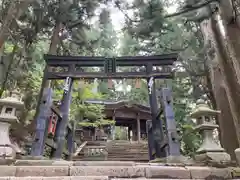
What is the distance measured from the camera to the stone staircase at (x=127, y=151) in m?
12.6

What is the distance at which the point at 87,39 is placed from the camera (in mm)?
8992

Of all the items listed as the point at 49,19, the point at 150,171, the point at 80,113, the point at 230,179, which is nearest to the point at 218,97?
the point at 230,179

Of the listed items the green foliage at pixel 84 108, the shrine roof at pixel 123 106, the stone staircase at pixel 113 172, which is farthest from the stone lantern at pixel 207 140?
the shrine roof at pixel 123 106

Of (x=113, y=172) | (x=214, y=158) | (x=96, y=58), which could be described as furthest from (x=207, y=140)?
(x=96, y=58)

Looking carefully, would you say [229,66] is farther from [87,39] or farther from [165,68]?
[87,39]

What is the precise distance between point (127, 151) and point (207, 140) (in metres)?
10.5

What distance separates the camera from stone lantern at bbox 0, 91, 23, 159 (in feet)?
11.7

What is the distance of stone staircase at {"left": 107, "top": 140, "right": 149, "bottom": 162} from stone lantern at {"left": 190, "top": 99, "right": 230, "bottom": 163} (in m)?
8.69

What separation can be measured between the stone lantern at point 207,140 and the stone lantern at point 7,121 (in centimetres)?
317

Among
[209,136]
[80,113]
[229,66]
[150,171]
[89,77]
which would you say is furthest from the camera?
[80,113]

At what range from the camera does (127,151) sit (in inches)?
549

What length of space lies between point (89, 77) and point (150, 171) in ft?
11.7

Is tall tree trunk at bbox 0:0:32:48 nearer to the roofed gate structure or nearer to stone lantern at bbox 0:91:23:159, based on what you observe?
stone lantern at bbox 0:91:23:159

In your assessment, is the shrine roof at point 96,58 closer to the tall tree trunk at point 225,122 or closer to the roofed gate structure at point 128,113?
the tall tree trunk at point 225,122
